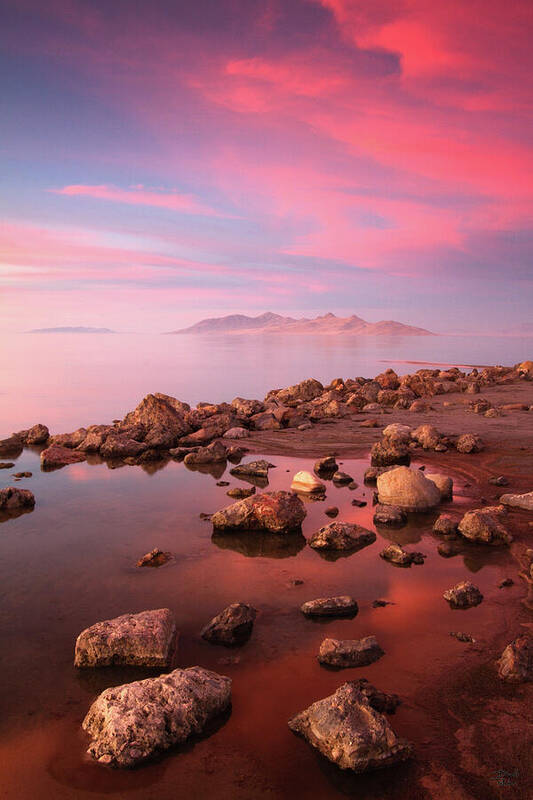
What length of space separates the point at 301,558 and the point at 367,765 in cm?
469

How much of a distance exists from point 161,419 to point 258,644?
13059 millimetres

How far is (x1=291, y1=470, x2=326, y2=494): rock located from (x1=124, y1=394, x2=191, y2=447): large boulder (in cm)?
668

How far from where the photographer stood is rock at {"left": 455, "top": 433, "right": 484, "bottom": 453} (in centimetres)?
1570

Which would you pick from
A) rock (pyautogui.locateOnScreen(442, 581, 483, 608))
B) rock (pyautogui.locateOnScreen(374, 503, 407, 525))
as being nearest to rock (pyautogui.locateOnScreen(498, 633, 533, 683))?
rock (pyautogui.locateOnScreen(442, 581, 483, 608))

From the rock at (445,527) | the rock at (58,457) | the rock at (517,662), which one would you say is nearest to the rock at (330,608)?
the rock at (517,662)

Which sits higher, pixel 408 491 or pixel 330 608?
pixel 408 491

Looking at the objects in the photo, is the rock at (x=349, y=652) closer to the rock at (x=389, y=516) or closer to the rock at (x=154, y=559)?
the rock at (x=154, y=559)

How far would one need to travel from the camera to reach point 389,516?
10.6 meters

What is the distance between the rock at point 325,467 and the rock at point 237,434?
484 cm

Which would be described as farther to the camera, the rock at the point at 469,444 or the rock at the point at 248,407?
the rock at the point at 248,407

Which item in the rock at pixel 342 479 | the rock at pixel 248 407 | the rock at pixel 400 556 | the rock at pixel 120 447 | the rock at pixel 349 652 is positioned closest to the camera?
the rock at pixel 349 652

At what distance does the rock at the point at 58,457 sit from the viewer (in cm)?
1573

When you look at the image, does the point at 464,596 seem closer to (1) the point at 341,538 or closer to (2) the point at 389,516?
(1) the point at 341,538

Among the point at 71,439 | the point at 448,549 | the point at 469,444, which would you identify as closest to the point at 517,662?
the point at 448,549
